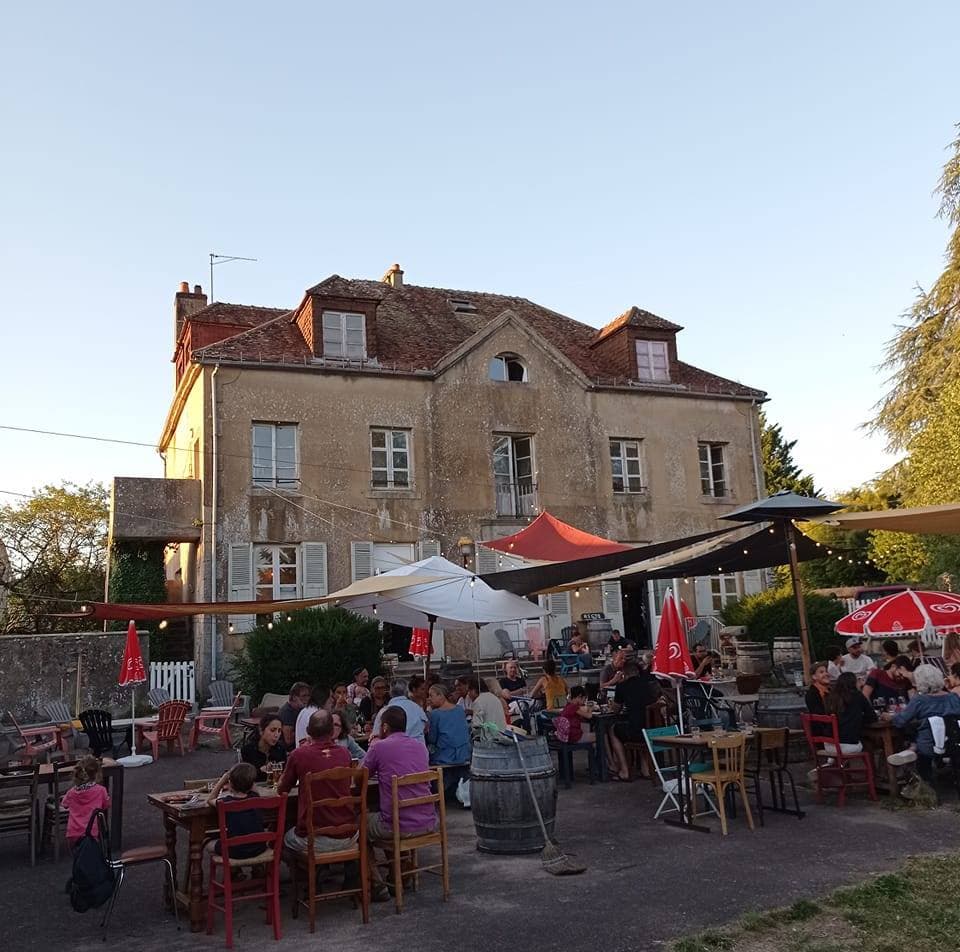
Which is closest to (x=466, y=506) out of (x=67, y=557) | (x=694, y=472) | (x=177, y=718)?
(x=694, y=472)

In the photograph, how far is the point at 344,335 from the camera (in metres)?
20.9

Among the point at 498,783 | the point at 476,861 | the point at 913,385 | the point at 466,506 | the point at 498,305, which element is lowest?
the point at 476,861

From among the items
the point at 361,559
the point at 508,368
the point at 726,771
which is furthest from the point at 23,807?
the point at 508,368

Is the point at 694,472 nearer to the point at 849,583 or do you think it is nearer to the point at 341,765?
the point at 849,583

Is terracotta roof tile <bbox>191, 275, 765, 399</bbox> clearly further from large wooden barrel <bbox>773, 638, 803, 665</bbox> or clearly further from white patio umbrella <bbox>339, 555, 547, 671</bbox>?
white patio umbrella <bbox>339, 555, 547, 671</bbox>

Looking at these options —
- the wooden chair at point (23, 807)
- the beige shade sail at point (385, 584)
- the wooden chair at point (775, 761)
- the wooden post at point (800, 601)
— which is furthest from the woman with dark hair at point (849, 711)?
the wooden chair at point (23, 807)

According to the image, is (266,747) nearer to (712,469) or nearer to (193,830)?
(193,830)

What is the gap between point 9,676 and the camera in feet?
48.8

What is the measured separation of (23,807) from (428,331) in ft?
55.3

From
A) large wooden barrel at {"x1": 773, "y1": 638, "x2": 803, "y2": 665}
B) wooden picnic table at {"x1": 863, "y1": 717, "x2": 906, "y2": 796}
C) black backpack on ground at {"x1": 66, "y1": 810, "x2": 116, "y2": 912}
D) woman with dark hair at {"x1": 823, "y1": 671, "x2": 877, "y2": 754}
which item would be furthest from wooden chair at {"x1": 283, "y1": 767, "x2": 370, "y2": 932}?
large wooden barrel at {"x1": 773, "y1": 638, "x2": 803, "y2": 665}

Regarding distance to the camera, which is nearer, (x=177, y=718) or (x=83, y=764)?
(x=83, y=764)

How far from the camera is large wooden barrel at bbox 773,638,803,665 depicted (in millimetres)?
17172

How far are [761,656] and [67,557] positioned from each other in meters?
23.1

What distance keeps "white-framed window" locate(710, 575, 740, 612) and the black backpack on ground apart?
19.0m
